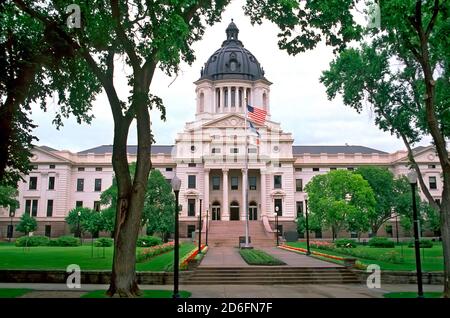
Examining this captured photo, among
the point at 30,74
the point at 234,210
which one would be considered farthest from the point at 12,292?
the point at 234,210

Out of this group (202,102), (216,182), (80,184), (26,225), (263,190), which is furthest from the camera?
(202,102)

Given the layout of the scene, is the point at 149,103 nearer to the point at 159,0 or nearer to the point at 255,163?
the point at 159,0

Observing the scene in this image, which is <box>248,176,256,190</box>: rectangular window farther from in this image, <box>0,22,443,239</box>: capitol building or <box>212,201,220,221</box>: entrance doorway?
<box>212,201,220,221</box>: entrance doorway

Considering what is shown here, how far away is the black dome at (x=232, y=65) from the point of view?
74.6m

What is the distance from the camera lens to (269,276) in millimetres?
18641

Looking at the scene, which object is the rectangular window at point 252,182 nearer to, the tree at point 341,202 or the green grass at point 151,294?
the tree at point 341,202

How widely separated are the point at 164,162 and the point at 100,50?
2173 inches

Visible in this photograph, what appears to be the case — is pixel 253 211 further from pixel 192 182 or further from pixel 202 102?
pixel 202 102

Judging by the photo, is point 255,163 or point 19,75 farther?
point 255,163

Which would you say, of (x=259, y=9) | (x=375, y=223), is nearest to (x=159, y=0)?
(x=259, y=9)

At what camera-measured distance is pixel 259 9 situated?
611 inches

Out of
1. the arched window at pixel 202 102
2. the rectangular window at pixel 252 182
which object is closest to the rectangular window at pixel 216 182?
the rectangular window at pixel 252 182

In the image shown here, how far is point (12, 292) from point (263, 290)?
9.12 meters

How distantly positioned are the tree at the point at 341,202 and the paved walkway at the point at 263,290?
2550 centimetres
